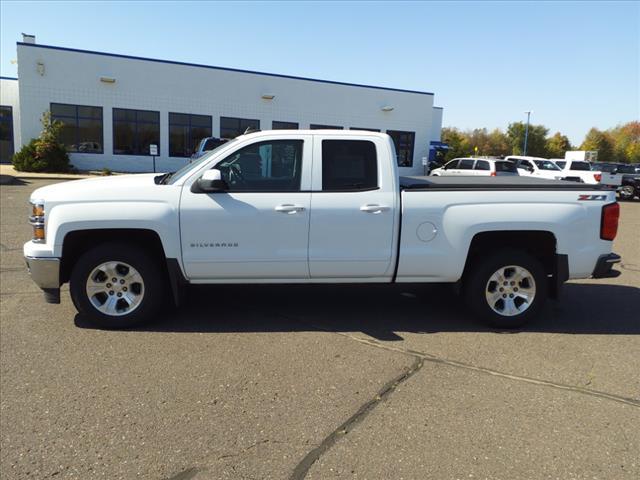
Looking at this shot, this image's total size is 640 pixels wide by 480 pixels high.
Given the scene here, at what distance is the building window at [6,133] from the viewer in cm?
3053

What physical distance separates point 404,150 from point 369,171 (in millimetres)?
32237

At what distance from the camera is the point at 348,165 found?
5.04 m

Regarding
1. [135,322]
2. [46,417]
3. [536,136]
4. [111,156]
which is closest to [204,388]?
[46,417]

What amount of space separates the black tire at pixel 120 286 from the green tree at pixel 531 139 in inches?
3670

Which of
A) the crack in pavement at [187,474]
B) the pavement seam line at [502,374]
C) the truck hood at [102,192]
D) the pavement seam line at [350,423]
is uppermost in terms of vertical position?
the truck hood at [102,192]

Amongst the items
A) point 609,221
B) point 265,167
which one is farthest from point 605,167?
point 265,167

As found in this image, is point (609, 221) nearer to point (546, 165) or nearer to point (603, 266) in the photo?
point (603, 266)

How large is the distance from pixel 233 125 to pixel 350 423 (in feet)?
96.7

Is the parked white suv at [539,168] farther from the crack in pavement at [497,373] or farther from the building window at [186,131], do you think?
the crack in pavement at [497,373]

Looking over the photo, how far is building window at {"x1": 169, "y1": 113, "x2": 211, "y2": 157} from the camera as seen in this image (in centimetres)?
2950

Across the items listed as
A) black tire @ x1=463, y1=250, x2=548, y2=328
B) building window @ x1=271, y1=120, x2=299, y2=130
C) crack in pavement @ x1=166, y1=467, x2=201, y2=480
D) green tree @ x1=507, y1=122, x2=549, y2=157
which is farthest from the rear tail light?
green tree @ x1=507, y1=122, x2=549, y2=157

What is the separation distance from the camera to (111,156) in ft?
92.8

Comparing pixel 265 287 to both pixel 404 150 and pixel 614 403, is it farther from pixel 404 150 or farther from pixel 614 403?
pixel 404 150

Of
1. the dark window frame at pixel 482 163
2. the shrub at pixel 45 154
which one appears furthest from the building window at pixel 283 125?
the dark window frame at pixel 482 163
